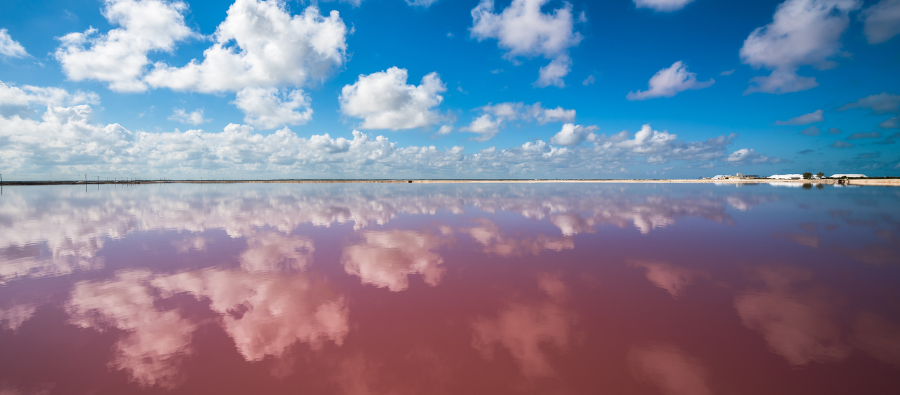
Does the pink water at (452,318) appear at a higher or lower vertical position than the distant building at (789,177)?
lower

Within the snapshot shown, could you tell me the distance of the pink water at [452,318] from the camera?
476 centimetres

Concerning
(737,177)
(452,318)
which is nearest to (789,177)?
(737,177)

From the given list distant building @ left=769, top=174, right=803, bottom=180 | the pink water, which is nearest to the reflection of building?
distant building @ left=769, top=174, right=803, bottom=180

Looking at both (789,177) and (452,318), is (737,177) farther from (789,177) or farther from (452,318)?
(452,318)

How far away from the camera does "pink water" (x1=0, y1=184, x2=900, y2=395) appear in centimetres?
476

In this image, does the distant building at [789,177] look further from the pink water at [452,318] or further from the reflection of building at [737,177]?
the pink water at [452,318]

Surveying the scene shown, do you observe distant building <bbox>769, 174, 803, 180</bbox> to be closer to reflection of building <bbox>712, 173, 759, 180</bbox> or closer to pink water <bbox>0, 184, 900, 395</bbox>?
reflection of building <bbox>712, 173, 759, 180</bbox>

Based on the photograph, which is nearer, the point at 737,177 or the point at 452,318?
the point at 452,318

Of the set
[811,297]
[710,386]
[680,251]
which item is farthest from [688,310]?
[680,251]

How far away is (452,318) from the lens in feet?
21.7

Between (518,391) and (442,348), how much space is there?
4.98ft

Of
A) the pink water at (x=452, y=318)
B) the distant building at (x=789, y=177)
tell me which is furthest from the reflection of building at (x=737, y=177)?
the pink water at (x=452, y=318)

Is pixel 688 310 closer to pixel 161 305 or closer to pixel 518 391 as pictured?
pixel 518 391

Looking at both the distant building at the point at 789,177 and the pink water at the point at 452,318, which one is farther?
the distant building at the point at 789,177
